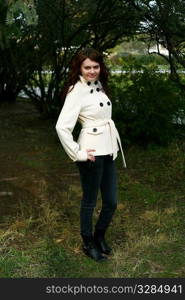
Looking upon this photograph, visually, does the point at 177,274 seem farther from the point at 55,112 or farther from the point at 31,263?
the point at 55,112

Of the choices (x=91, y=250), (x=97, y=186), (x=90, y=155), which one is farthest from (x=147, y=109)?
(x=90, y=155)

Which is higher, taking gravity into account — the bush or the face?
the face

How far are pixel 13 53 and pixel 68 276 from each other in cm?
686

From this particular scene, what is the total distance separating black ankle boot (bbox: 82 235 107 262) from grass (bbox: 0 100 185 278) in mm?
50

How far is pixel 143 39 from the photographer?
860 cm

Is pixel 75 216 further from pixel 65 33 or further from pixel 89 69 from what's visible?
pixel 65 33

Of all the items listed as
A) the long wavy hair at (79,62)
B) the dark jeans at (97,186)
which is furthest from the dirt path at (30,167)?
the long wavy hair at (79,62)

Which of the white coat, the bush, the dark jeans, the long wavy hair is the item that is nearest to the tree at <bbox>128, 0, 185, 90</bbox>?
the bush

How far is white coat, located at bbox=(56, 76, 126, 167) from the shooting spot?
3.42m

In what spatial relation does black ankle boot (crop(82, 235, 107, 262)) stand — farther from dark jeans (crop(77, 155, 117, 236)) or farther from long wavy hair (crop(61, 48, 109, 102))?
long wavy hair (crop(61, 48, 109, 102))

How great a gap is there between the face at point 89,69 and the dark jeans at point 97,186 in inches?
22.7

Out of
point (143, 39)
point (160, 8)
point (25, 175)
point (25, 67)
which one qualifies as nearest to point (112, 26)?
point (143, 39)

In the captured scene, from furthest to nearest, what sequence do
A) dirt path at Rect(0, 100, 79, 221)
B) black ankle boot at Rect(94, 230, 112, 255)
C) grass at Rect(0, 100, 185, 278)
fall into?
dirt path at Rect(0, 100, 79, 221) → black ankle boot at Rect(94, 230, 112, 255) → grass at Rect(0, 100, 185, 278)

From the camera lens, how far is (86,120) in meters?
3.52
